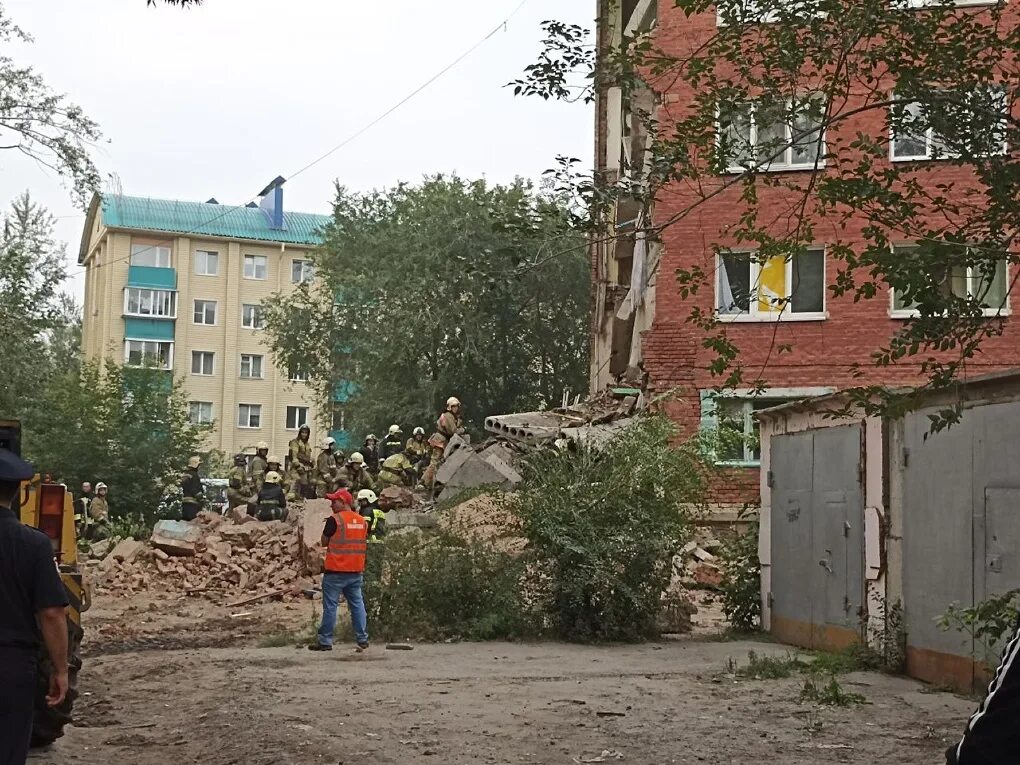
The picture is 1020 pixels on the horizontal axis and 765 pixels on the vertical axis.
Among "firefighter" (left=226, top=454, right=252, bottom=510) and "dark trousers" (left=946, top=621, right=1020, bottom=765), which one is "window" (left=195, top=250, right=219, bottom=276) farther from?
"dark trousers" (left=946, top=621, right=1020, bottom=765)

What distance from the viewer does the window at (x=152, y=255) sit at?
72188 mm

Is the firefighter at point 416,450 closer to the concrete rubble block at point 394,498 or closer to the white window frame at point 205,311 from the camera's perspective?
the concrete rubble block at point 394,498

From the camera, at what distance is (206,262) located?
73.2 m

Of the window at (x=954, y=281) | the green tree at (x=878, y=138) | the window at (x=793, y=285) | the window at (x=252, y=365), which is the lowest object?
the window at (x=954, y=281)

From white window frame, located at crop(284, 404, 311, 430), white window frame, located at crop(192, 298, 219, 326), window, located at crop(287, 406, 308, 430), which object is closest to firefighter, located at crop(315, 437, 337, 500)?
white window frame, located at crop(284, 404, 311, 430)

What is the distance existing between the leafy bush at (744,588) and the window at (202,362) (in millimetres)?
57748

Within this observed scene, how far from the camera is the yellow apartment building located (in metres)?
71.9

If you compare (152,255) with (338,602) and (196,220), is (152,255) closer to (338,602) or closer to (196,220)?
(196,220)

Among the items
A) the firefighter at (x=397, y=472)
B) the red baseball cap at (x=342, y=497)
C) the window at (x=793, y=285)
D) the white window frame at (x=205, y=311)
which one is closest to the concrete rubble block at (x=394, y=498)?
the firefighter at (x=397, y=472)

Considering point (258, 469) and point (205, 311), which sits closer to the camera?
point (258, 469)

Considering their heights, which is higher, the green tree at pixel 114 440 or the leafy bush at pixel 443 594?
the green tree at pixel 114 440

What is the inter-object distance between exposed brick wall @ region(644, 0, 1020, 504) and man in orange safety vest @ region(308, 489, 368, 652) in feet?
36.5

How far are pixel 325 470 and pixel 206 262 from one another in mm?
45479

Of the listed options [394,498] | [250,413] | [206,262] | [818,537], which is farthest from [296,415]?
[818,537]
